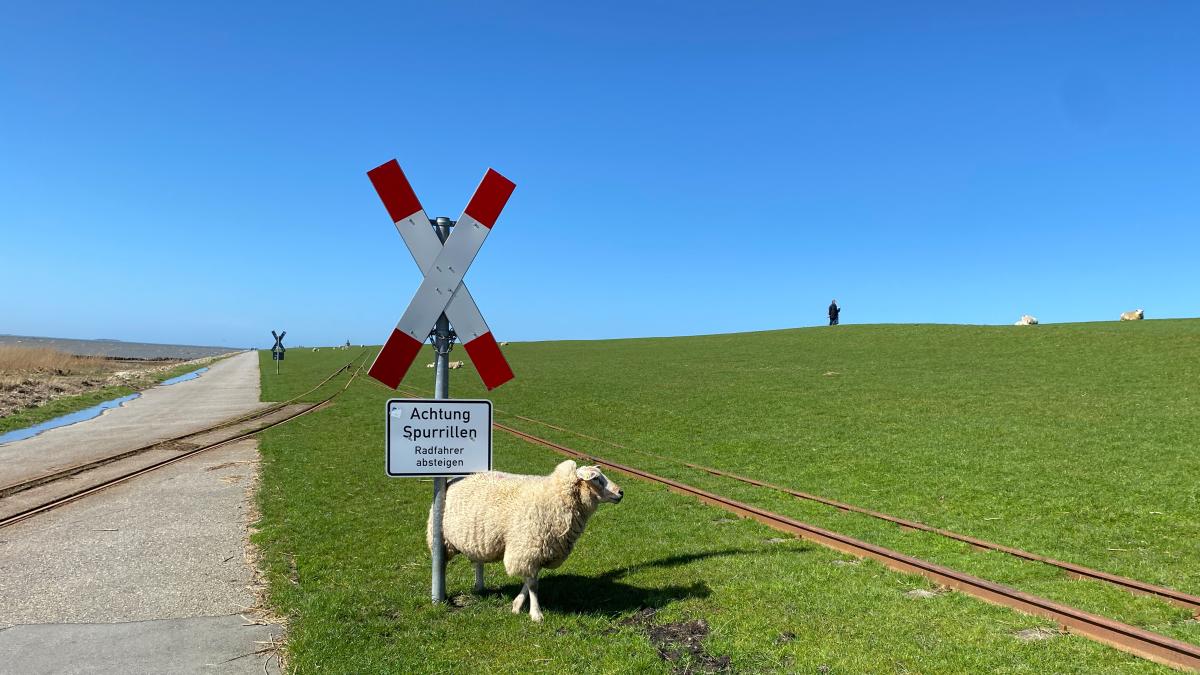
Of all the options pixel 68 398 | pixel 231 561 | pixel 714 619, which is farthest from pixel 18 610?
pixel 68 398

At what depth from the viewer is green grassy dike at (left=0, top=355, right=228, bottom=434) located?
23.5 m

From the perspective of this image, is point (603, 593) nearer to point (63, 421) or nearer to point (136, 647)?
point (136, 647)

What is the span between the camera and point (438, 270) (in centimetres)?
582

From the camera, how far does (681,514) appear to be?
10477mm

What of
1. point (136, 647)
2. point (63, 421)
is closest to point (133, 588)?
point (136, 647)

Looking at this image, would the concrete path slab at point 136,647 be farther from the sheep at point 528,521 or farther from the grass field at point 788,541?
the sheep at point 528,521

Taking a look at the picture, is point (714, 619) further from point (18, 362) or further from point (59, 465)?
point (18, 362)

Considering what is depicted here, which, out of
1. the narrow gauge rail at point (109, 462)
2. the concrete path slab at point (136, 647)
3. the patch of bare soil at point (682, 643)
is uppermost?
the patch of bare soil at point (682, 643)

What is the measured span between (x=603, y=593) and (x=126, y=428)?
21.3 m

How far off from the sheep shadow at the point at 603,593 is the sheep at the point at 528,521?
1.41 ft

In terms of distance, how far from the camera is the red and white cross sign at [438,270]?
5.63m

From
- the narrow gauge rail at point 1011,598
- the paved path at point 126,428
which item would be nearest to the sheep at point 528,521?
the narrow gauge rail at point 1011,598

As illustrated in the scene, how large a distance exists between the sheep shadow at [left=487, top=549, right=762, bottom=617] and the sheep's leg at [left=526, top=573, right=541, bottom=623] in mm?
263

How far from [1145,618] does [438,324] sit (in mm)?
6906
